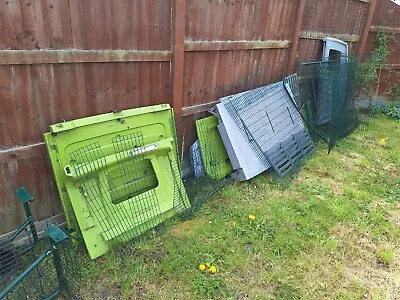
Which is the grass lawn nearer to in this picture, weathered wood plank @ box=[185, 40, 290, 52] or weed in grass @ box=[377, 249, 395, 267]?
weed in grass @ box=[377, 249, 395, 267]

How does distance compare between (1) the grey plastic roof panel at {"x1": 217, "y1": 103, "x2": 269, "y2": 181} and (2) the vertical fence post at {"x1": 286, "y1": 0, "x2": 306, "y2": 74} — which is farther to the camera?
(2) the vertical fence post at {"x1": 286, "y1": 0, "x2": 306, "y2": 74}

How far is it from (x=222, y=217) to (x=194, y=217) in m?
0.28

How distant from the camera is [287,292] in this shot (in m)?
2.55

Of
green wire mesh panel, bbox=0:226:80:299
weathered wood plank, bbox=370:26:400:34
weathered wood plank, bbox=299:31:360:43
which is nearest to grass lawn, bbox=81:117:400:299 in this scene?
green wire mesh panel, bbox=0:226:80:299

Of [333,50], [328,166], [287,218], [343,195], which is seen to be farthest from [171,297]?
[333,50]

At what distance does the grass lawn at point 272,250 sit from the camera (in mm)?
2561

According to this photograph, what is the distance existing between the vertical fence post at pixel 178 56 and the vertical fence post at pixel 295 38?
224cm

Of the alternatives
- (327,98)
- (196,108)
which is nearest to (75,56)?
(196,108)

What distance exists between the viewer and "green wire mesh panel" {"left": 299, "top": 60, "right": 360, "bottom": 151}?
502 centimetres

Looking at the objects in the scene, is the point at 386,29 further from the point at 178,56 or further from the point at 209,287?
the point at 209,287

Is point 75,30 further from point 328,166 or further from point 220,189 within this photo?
point 328,166

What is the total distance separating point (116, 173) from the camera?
2.90 meters

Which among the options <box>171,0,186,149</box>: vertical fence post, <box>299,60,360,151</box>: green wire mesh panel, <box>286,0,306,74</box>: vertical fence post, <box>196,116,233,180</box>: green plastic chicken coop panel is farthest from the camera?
<box>299,60,360,151</box>: green wire mesh panel

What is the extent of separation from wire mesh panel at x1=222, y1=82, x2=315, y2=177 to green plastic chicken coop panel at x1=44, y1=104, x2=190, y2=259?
1.03m
